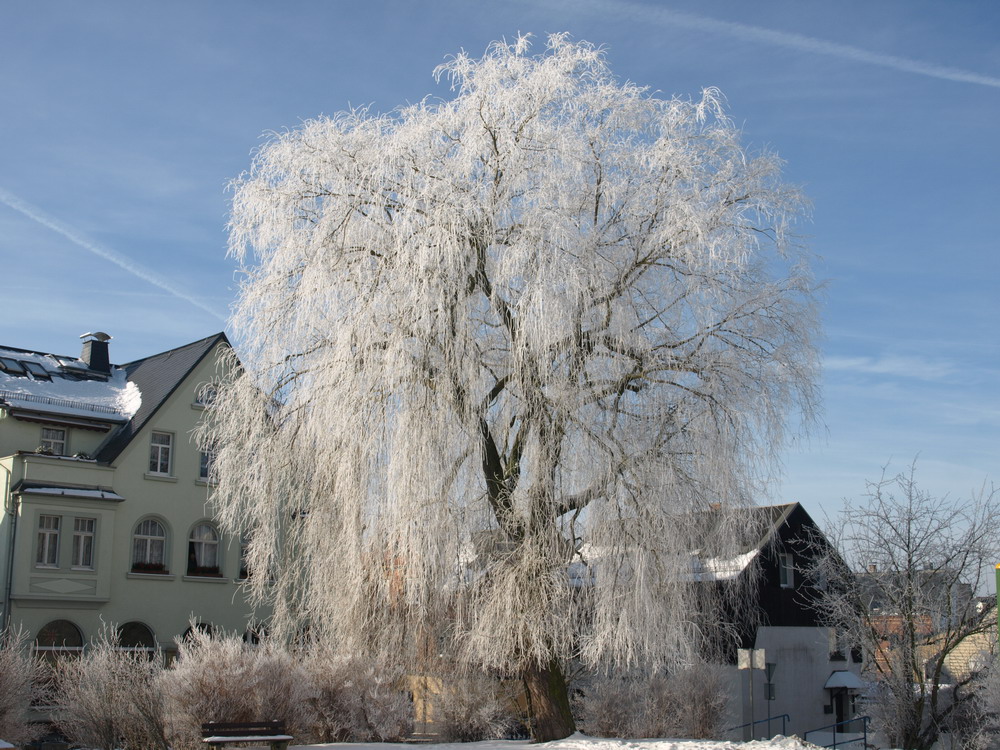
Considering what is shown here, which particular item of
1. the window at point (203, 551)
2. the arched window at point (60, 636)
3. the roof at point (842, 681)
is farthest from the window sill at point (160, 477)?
the roof at point (842, 681)

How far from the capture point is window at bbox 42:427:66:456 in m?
32.7

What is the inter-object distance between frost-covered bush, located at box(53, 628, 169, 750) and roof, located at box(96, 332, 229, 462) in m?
17.5

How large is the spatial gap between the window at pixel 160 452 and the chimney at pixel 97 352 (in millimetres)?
4811

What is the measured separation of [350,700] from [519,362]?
641 cm

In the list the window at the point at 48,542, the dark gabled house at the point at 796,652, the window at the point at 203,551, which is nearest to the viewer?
the window at the point at 48,542

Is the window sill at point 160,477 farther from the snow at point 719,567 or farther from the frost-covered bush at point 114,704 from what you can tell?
the snow at point 719,567

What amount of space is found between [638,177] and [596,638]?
7134 millimetres

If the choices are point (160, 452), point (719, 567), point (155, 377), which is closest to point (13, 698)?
point (719, 567)

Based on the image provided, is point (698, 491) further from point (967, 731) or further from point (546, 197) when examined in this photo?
point (967, 731)

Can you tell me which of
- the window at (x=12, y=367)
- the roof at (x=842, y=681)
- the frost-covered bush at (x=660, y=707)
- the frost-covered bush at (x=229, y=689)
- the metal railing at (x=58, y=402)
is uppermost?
the window at (x=12, y=367)

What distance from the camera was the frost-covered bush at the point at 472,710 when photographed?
1812 centimetres

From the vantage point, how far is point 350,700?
17.1 metres

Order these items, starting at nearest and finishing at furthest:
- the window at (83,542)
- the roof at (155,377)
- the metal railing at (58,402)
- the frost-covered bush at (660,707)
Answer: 1. the frost-covered bush at (660,707)
2. the window at (83,542)
3. the metal railing at (58,402)
4. the roof at (155,377)

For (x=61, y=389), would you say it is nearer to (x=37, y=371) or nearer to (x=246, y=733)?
(x=37, y=371)
